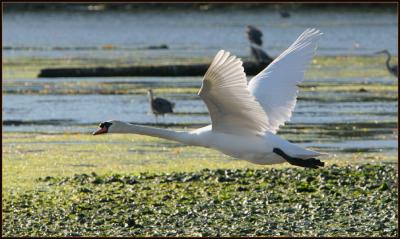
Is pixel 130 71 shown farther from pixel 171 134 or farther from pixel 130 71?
pixel 171 134

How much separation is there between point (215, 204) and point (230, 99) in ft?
11.4

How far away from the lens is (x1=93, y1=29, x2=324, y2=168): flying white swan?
284 inches

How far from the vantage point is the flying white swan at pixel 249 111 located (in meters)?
7.21

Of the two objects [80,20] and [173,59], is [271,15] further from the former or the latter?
[173,59]

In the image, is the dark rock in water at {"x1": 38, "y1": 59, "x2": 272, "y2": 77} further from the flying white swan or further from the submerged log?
the flying white swan

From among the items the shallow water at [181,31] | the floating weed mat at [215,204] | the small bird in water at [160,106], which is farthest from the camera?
the shallow water at [181,31]

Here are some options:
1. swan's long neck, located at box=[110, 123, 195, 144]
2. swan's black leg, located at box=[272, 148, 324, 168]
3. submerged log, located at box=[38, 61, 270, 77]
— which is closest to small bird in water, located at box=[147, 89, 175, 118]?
submerged log, located at box=[38, 61, 270, 77]

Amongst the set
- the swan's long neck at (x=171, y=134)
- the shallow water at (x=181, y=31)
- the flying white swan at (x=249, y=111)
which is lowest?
the shallow water at (x=181, y=31)

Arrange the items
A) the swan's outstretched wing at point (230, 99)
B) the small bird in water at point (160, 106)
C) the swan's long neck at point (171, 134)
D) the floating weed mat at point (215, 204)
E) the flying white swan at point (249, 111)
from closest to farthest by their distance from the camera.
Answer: the swan's outstretched wing at point (230, 99)
the flying white swan at point (249, 111)
the swan's long neck at point (171, 134)
the floating weed mat at point (215, 204)
the small bird in water at point (160, 106)

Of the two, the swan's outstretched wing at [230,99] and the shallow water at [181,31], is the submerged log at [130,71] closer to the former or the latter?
the shallow water at [181,31]

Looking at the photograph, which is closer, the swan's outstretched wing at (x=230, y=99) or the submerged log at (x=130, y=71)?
the swan's outstretched wing at (x=230, y=99)

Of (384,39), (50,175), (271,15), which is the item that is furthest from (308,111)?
(271,15)

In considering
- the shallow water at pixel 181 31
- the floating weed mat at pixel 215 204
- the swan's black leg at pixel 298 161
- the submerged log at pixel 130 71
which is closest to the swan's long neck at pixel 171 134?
the swan's black leg at pixel 298 161

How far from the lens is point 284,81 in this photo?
875 cm
